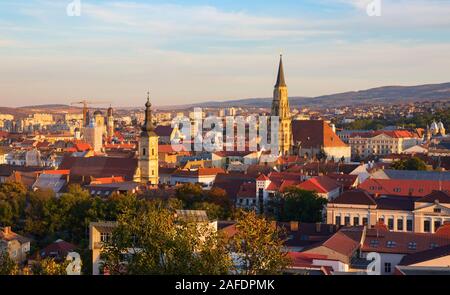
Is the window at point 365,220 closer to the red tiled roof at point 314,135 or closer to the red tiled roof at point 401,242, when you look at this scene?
the red tiled roof at point 401,242

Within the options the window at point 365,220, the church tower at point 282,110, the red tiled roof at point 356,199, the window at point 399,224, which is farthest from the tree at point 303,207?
the church tower at point 282,110

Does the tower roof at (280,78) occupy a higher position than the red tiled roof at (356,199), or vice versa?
the tower roof at (280,78)

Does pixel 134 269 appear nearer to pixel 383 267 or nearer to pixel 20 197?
pixel 383 267

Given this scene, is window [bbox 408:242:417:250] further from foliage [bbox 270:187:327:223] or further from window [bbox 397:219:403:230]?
foliage [bbox 270:187:327:223]

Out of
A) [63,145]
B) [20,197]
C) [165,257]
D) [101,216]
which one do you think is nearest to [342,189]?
[101,216]

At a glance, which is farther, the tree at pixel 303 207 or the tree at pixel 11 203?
the tree at pixel 11 203

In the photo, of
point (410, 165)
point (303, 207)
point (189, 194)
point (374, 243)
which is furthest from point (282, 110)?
point (374, 243)

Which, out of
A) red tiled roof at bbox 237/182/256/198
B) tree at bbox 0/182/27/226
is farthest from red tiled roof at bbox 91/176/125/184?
red tiled roof at bbox 237/182/256/198
